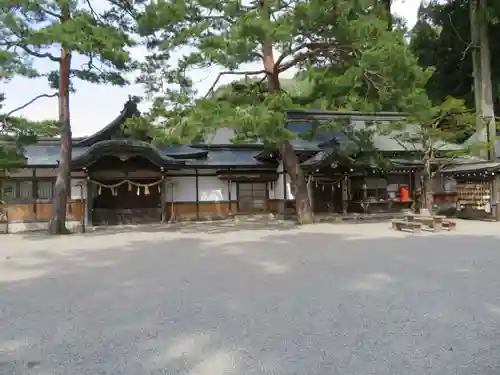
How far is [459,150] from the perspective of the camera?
16.6 m

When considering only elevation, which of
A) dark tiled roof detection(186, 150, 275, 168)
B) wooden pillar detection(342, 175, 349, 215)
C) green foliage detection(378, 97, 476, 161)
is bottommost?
wooden pillar detection(342, 175, 349, 215)

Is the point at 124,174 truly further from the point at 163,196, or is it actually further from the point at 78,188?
the point at 78,188

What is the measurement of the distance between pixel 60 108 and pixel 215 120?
5884mm

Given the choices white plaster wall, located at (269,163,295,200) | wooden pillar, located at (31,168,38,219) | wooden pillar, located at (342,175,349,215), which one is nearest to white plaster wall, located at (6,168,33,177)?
wooden pillar, located at (31,168,38,219)

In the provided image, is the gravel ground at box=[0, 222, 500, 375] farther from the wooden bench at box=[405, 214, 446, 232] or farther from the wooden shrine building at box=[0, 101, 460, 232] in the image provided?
the wooden shrine building at box=[0, 101, 460, 232]

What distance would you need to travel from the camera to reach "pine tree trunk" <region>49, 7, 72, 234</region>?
1328cm

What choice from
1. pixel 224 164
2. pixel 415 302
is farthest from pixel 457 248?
pixel 224 164

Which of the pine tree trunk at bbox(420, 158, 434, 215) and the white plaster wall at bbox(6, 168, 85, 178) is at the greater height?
the white plaster wall at bbox(6, 168, 85, 178)

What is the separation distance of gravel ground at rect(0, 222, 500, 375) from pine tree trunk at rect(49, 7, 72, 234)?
4670mm

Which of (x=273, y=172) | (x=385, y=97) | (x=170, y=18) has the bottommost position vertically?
(x=273, y=172)

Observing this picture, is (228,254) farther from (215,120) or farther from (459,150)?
(459,150)

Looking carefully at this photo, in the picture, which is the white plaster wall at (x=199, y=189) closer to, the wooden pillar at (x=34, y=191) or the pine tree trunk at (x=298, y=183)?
the pine tree trunk at (x=298, y=183)

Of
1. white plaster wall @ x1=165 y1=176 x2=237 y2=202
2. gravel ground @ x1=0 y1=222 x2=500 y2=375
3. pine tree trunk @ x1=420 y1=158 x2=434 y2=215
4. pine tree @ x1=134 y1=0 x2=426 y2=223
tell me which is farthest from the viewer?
white plaster wall @ x1=165 y1=176 x2=237 y2=202

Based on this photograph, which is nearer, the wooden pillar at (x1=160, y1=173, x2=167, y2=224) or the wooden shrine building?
the wooden shrine building
